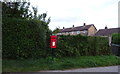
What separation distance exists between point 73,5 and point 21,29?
17.5 feet

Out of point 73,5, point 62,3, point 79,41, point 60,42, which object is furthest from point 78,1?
point 60,42

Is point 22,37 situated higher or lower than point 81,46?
higher

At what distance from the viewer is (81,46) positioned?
841 cm

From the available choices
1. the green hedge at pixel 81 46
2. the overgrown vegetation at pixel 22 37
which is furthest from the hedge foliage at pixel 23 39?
the green hedge at pixel 81 46

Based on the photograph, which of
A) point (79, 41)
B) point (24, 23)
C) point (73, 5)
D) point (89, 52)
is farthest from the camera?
point (73, 5)

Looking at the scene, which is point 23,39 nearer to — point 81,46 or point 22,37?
point 22,37

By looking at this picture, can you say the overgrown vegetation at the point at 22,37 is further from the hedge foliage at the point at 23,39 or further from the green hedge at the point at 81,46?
the green hedge at the point at 81,46

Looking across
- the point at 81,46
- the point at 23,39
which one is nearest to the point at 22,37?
the point at 23,39

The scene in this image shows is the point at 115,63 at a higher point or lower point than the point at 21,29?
lower

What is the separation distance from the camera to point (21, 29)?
6.61m

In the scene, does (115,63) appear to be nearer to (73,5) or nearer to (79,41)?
(79,41)

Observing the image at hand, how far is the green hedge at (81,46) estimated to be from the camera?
25.1ft

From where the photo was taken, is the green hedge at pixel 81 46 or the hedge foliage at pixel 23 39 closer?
the hedge foliage at pixel 23 39

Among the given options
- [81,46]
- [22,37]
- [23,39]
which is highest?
[22,37]
